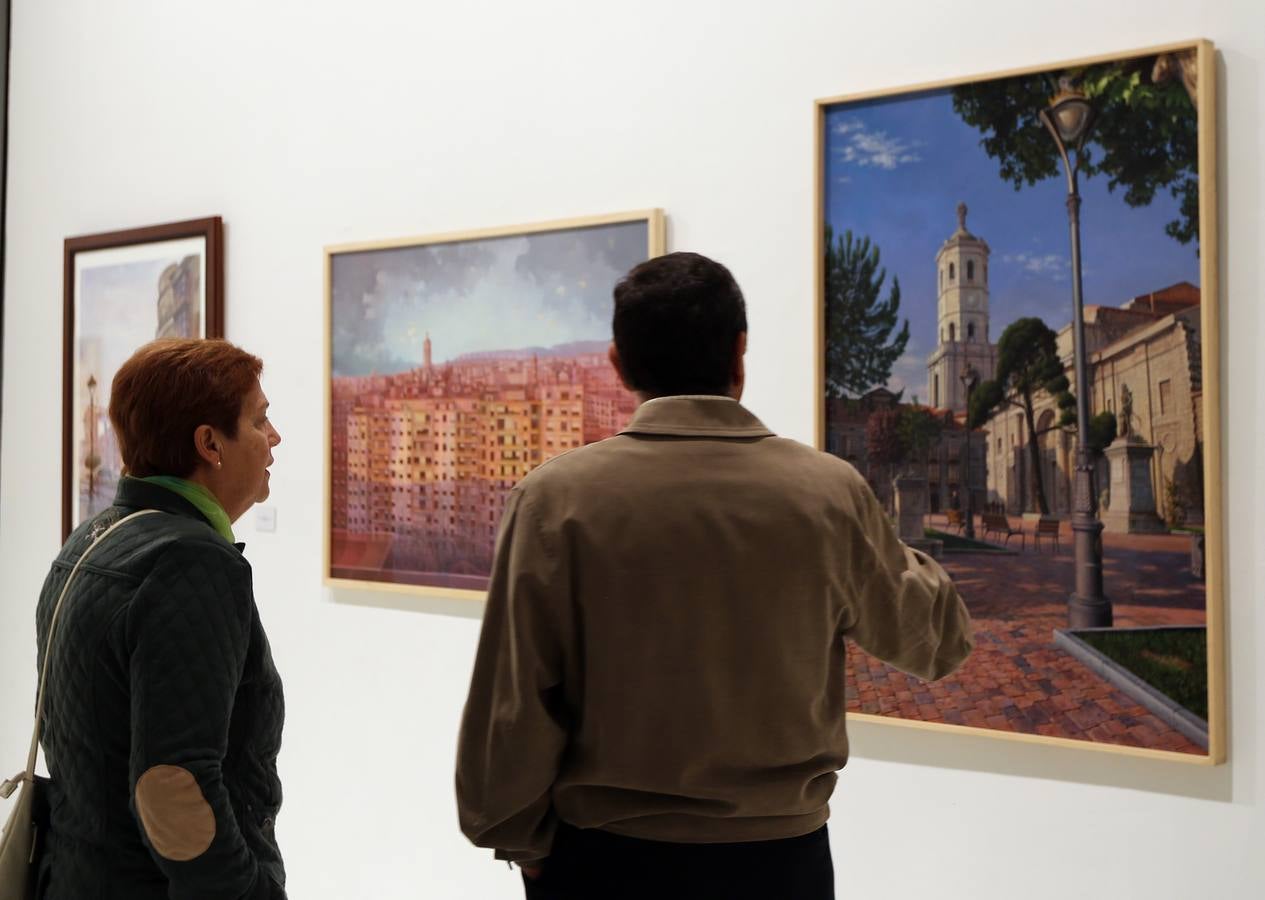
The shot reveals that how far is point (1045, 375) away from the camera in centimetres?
272

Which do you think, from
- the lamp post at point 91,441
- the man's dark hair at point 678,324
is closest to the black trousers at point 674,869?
the man's dark hair at point 678,324

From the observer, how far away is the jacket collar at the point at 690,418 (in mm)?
1722

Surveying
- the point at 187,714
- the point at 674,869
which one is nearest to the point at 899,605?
the point at 674,869

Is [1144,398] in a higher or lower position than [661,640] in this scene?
higher

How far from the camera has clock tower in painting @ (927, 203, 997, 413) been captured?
9.17ft

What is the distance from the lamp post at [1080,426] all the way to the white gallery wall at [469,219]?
0.15 m

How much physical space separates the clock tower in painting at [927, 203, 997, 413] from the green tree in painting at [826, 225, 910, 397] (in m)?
0.10

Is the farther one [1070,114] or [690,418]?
[1070,114]

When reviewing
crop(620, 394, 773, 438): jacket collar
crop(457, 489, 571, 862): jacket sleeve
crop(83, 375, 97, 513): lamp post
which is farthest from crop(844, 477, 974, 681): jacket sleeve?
crop(83, 375, 97, 513): lamp post

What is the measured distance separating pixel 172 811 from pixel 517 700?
546mm

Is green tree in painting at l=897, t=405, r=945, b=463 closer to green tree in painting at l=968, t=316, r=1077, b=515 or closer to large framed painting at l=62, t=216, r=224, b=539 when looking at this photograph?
green tree in painting at l=968, t=316, r=1077, b=515

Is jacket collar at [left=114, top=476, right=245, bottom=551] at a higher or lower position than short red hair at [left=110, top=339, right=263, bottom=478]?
lower

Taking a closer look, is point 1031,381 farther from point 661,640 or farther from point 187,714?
point 187,714

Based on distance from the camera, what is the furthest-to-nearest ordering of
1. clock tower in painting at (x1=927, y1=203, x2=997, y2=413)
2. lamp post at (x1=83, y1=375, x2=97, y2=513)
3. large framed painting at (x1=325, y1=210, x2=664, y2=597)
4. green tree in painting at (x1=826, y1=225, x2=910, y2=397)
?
1. lamp post at (x1=83, y1=375, x2=97, y2=513)
2. large framed painting at (x1=325, y1=210, x2=664, y2=597)
3. green tree in painting at (x1=826, y1=225, x2=910, y2=397)
4. clock tower in painting at (x1=927, y1=203, x2=997, y2=413)
